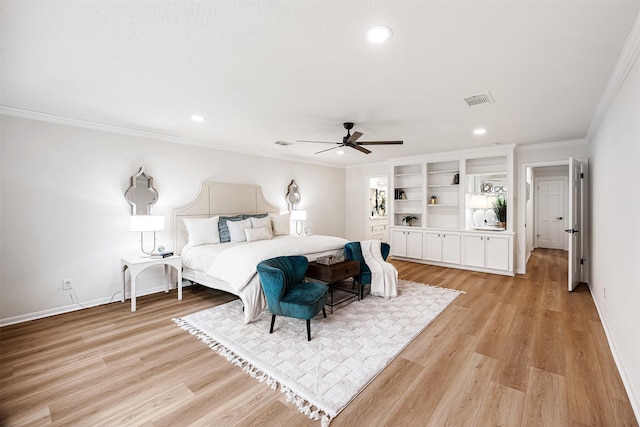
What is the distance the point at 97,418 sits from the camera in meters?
1.88

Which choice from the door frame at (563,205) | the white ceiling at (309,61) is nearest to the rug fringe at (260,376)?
the white ceiling at (309,61)

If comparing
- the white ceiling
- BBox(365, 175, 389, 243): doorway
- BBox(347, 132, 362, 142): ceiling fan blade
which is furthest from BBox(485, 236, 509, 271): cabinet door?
BBox(347, 132, 362, 142): ceiling fan blade

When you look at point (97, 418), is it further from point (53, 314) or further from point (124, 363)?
point (53, 314)

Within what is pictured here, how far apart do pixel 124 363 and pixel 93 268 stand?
2.01 meters

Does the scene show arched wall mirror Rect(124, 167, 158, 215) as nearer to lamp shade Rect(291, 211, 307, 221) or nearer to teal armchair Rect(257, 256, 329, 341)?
teal armchair Rect(257, 256, 329, 341)

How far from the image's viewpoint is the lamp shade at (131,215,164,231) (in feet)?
12.6

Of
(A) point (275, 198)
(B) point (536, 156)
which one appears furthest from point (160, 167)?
(B) point (536, 156)

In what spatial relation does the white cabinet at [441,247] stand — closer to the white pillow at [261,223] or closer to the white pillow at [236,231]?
the white pillow at [261,223]

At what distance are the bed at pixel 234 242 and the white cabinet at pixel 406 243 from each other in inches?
93.1

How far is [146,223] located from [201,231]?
0.83 metres

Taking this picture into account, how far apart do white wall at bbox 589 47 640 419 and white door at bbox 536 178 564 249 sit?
5.74m

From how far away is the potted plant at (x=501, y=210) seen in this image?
5.64 meters

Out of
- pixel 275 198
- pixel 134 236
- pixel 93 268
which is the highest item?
pixel 275 198

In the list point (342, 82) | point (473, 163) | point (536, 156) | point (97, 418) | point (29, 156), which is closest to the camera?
point (97, 418)
